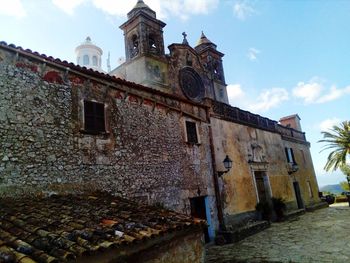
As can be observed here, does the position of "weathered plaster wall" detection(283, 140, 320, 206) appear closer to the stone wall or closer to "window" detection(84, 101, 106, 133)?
the stone wall

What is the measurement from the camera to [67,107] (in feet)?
25.6

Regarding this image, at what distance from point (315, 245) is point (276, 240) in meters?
1.69

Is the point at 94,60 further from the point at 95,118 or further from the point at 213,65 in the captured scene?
the point at 95,118

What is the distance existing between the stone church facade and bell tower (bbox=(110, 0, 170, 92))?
1.16 ft

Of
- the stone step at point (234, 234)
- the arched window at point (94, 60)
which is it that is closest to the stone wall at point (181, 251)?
the stone step at point (234, 234)

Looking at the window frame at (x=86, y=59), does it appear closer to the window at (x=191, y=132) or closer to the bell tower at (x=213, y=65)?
the bell tower at (x=213, y=65)

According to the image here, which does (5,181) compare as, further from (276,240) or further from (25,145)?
(276,240)

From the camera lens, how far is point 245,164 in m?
15.2

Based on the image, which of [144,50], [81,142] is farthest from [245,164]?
[144,50]

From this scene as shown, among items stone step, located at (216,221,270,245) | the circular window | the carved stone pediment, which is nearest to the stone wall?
stone step, located at (216,221,270,245)

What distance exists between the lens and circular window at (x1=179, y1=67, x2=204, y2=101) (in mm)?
21047

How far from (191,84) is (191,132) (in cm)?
1075

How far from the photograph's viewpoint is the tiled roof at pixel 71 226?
11.7ft

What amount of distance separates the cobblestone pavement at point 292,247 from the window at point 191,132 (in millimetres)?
4550
